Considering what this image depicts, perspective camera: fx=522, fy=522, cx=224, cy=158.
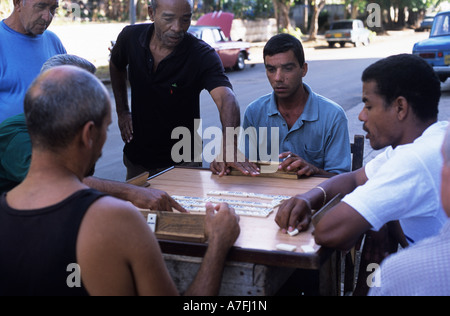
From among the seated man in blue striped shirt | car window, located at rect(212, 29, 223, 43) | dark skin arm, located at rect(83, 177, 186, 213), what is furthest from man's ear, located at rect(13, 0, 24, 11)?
car window, located at rect(212, 29, 223, 43)

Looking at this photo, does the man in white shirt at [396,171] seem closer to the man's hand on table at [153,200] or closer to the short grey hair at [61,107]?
the man's hand on table at [153,200]

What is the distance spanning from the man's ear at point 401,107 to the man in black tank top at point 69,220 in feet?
4.16

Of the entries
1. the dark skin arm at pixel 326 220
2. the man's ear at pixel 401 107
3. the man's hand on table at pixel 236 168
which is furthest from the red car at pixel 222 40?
the man's ear at pixel 401 107

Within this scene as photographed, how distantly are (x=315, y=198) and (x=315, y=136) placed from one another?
3.66 ft

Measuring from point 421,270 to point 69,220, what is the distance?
1.11 metres

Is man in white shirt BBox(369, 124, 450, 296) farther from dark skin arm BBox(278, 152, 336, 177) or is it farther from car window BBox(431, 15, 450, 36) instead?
car window BBox(431, 15, 450, 36)

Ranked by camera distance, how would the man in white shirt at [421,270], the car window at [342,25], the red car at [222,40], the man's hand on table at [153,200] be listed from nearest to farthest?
the man in white shirt at [421,270] < the man's hand on table at [153,200] < the red car at [222,40] < the car window at [342,25]

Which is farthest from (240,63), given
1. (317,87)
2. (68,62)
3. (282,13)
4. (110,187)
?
(110,187)

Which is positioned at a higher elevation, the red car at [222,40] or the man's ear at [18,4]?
the man's ear at [18,4]

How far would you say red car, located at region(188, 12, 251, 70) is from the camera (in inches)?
701

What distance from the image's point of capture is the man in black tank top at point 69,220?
155 centimetres

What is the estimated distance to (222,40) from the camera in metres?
18.8
